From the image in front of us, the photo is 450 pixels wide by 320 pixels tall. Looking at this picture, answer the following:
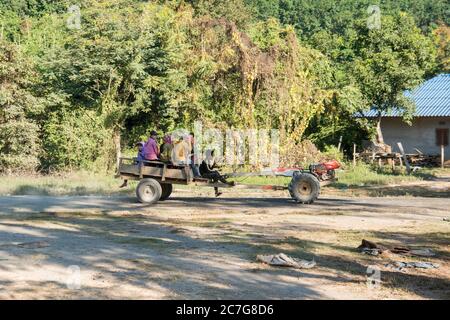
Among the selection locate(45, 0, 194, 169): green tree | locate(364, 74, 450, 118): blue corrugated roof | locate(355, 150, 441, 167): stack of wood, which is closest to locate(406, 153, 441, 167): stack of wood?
locate(355, 150, 441, 167): stack of wood

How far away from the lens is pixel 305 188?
17.9 metres

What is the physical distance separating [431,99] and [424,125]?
1.44m

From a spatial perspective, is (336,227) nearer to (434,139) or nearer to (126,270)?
(126,270)

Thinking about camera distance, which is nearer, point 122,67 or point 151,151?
point 151,151

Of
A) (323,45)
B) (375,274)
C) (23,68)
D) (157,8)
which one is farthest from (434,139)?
(375,274)

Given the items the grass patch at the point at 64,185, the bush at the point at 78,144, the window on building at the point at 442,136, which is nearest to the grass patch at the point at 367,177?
the window on building at the point at 442,136

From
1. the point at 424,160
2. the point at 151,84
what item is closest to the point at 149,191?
the point at 151,84

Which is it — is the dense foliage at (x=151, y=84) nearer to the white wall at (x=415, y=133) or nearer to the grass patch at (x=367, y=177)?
the grass patch at (x=367, y=177)

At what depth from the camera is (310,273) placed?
9555mm

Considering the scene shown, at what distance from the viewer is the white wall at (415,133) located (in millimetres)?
35344

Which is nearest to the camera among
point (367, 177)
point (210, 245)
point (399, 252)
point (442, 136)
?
point (399, 252)

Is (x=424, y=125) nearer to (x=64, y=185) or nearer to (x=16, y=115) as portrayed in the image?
(x=16, y=115)

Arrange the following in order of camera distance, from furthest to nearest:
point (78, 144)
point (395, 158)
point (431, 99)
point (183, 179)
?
point (431, 99), point (395, 158), point (78, 144), point (183, 179)

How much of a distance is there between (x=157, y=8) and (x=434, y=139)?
15391mm
